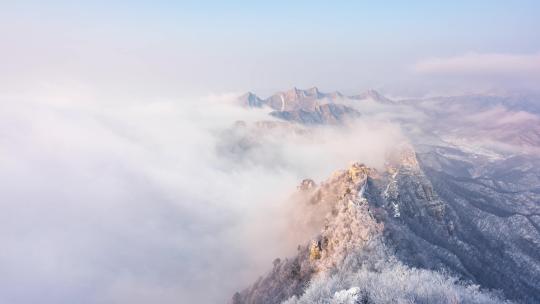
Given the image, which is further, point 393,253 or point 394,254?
point 393,253

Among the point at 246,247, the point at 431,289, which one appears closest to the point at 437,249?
the point at 431,289

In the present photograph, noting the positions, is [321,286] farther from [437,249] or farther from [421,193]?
[421,193]

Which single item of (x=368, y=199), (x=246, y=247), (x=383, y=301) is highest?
(x=246, y=247)

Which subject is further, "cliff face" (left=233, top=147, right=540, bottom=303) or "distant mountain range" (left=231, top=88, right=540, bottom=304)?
"cliff face" (left=233, top=147, right=540, bottom=303)

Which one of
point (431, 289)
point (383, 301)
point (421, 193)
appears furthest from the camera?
point (421, 193)

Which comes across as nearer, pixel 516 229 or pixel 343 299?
pixel 343 299

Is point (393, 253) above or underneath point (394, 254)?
above

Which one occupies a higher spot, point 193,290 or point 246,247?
point 246,247

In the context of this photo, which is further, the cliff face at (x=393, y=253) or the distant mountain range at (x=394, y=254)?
the cliff face at (x=393, y=253)
